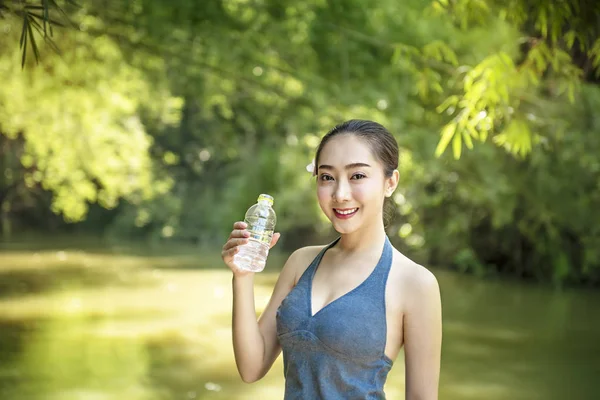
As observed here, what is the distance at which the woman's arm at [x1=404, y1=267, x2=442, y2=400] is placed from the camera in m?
2.16

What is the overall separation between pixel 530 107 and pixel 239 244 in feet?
33.0

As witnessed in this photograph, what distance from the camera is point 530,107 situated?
11.6m

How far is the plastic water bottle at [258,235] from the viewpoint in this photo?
2.28m

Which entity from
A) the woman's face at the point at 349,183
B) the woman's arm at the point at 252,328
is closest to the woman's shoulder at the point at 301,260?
the woman's arm at the point at 252,328

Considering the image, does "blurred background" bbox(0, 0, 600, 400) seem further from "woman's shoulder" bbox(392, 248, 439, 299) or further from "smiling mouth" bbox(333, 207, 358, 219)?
"woman's shoulder" bbox(392, 248, 439, 299)

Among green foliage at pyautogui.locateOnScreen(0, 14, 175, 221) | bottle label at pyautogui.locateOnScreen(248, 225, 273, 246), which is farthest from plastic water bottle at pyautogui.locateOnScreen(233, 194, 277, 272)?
green foliage at pyautogui.locateOnScreen(0, 14, 175, 221)

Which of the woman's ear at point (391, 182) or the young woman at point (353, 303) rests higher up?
the woman's ear at point (391, 182)

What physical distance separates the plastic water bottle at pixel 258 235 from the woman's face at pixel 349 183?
0.54 ft

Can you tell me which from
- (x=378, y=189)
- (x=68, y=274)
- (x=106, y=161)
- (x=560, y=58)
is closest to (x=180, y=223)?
(x=106, y=161)

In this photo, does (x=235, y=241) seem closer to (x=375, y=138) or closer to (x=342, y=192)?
(x=342, y=192)

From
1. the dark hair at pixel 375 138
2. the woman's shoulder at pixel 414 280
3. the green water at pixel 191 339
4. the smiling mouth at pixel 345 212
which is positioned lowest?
the green water at pixel 191 339

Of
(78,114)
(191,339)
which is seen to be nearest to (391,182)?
(191,339)

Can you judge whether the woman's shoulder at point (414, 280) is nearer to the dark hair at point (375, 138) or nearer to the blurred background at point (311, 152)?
the dark hair at point (375, 138)

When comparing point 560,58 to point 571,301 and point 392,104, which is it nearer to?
point 392,104
